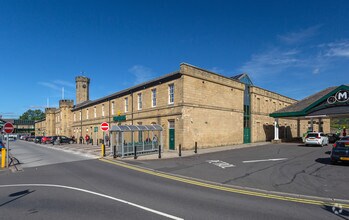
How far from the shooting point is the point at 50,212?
19.5ft

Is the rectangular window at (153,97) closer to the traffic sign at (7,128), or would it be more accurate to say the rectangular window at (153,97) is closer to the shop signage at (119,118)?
the shop signage at (119,118)

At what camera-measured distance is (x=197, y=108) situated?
23000 mm

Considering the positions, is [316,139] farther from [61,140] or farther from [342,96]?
[61,140]

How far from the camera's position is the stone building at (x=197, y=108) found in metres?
22.2

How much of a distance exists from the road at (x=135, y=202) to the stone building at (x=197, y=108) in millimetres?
13067

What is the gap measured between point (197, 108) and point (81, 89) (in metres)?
44.4

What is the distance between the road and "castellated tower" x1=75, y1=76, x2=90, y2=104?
51.6 metres

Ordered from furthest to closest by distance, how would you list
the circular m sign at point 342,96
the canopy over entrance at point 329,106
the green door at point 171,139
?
1. the canopy over entrance at point 329,106
2. the circular m sign at point 342,96
3. the green door at point 171,139

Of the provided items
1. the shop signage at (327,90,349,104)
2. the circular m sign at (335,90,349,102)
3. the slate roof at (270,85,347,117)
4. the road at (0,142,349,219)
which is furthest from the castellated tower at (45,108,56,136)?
the circular m sign at (335,90,349,102)

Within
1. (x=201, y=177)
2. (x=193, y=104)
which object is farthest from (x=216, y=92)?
(x=201, y=177)

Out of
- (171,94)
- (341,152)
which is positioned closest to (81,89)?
(171,94)

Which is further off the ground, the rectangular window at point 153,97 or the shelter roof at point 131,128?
the rectangular window at point 153,97

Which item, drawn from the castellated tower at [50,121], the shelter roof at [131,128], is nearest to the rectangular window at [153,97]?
the shelter roof at [131,128]

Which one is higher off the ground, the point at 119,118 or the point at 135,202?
the point at 119,118
